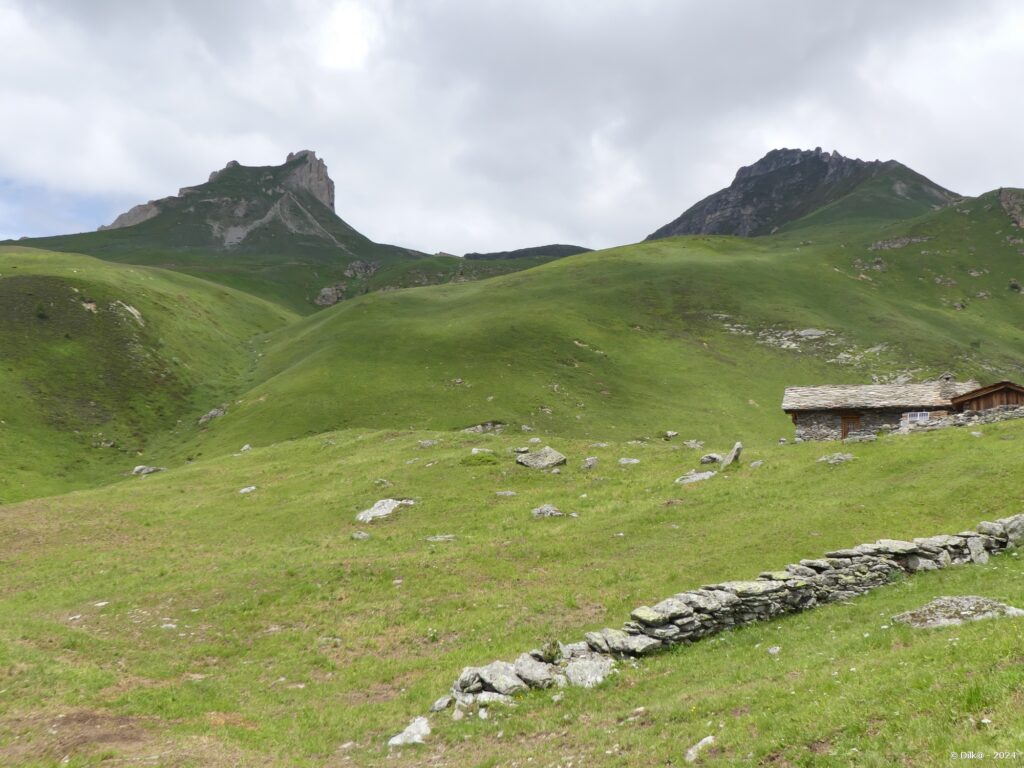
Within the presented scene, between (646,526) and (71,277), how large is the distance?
12364 cm

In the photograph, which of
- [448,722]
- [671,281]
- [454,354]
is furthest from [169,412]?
[671,281]

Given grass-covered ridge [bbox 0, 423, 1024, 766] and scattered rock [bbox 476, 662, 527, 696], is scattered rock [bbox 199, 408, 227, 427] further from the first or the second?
scattered rock [bbox 476, 662, 527, 696]

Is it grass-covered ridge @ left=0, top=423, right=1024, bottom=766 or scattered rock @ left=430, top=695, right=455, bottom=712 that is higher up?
grass-covered ridge @ left=0, top=423, right=1024, bottom=766

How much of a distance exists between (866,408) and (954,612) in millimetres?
40337

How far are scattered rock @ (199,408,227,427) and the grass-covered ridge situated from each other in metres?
33.1

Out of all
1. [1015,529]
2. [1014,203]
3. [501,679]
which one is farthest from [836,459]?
[1014,203]

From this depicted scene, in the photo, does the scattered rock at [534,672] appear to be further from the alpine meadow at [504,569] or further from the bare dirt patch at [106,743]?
the bare dirt patch at [106,743]

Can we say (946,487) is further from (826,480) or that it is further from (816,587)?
(816,587)

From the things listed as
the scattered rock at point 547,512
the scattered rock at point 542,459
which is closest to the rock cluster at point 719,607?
the scattered rock at point 547,512

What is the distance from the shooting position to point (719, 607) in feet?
67.5

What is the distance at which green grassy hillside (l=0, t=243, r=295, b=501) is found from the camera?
70875 millimetres

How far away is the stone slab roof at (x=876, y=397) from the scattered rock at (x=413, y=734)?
4671 centimetres

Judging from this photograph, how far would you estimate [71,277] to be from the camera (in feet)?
371

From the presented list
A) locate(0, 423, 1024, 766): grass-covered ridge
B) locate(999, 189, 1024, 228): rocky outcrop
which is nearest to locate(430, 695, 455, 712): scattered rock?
locate(0, 423, 1024, 766): grass-covered ridge
